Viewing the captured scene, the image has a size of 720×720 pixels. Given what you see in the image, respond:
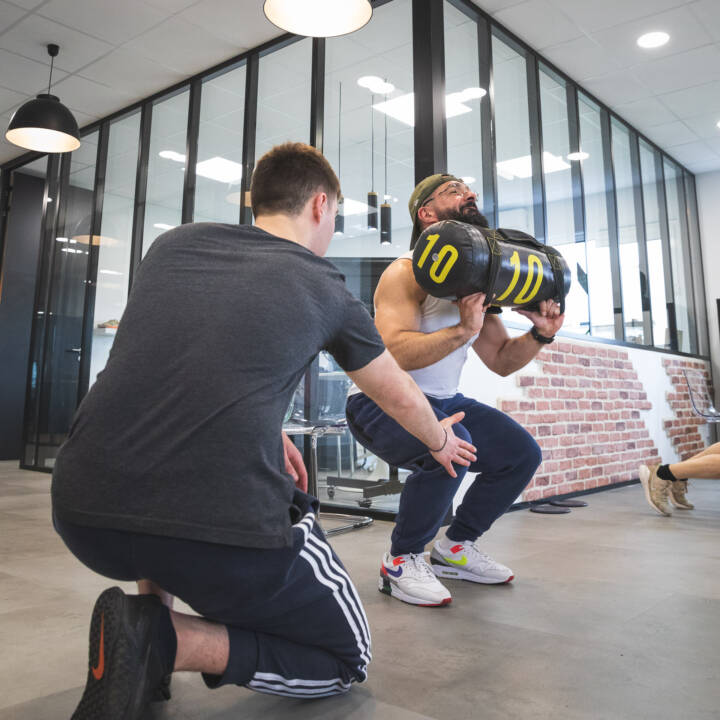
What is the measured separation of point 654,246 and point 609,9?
100 inches

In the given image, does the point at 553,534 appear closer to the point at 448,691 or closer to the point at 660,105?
the point at 448,691

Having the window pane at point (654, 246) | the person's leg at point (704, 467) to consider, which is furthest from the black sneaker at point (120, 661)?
the window pane at point (654, 246)

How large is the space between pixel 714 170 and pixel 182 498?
7.40m

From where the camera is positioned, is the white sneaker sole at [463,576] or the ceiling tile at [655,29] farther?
the ceiling tile at [655,29]

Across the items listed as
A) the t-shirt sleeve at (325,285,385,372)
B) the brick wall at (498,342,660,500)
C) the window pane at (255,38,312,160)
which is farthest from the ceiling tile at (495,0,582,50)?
the t-shirt sleeve at (325,285,385,372)

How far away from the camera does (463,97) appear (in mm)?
3697

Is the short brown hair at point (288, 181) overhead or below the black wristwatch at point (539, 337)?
overhead

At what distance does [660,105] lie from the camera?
5.20m

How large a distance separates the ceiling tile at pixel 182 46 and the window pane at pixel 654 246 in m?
3.90

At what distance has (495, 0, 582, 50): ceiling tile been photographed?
386 cm

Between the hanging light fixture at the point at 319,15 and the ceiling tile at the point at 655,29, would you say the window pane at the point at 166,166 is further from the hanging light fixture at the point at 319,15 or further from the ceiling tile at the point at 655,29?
the ceiling tile at the point at 655,29

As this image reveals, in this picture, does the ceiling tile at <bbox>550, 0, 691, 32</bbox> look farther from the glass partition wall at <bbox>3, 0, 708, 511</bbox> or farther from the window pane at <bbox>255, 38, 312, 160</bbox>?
the window pane at <bbox>255, 38, 312, 160</bbox>

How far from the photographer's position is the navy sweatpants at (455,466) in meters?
1.70

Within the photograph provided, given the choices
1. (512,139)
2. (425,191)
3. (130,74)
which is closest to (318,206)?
(425,191)
